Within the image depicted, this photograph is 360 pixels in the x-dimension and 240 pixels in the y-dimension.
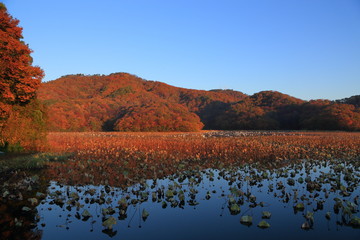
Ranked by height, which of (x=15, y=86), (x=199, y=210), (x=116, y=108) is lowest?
(x=199, y=210)

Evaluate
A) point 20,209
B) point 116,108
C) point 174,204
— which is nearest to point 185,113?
point 116,108

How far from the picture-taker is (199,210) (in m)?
7.46

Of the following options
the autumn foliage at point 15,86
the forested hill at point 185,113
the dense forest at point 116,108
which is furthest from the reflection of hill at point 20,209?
the forested hill at point 185,113

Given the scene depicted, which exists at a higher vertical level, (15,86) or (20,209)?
(15,86)

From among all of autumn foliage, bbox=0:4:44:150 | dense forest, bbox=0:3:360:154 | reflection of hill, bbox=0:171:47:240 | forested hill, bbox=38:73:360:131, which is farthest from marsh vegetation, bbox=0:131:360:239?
forested hill, bbox=38:73:360:131

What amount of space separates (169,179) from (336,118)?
47296 millimetres

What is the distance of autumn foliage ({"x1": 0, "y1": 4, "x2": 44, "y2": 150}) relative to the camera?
1389 cm

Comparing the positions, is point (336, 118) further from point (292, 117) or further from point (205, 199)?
point (205, 199)

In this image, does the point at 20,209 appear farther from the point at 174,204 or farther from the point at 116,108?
the point at 116,108

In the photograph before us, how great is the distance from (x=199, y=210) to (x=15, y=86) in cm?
1256

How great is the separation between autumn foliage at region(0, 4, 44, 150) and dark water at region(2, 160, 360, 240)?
634 centimetres

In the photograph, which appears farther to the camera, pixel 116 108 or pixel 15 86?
pixel 116 108

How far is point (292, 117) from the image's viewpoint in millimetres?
59531

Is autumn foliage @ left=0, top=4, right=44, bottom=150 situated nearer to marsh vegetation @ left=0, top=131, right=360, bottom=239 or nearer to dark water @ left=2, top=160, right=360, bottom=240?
marsh vegetation @ left=0, top=131, right=360, bottom=239
